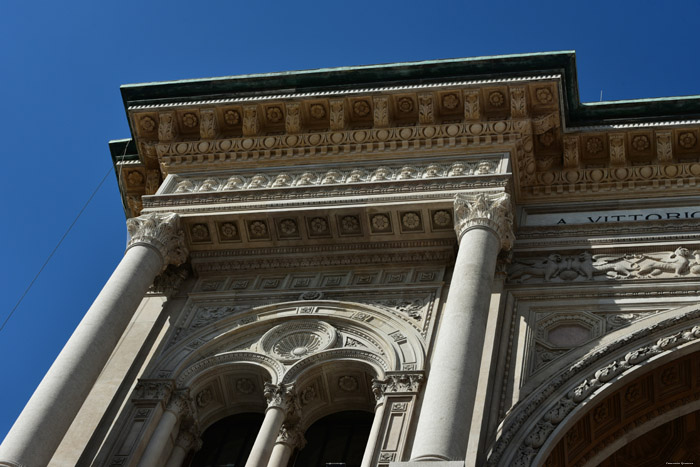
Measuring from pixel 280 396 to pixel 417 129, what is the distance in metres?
5.89

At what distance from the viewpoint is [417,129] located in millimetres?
19016

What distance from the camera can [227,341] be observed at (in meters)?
16.8

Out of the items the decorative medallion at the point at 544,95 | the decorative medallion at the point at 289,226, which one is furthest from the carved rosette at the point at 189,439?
the decorative medallion at the point at 544,95

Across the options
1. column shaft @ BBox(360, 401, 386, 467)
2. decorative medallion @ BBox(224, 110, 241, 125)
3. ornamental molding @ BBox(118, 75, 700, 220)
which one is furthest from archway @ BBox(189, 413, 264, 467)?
decorative medallion @ BBox(224, 110, 241, 125)

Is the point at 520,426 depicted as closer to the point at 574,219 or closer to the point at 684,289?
the point at 684,289

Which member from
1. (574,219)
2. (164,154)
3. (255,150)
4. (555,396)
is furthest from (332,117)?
(555,396)

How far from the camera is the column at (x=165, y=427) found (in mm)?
14797

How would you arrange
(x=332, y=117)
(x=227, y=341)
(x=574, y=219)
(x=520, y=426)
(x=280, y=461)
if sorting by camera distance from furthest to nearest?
(x=332, y=117)
(x=574, y=219)
(x=227, y=341)
(x=280, y=461)
(x=520, y=426)

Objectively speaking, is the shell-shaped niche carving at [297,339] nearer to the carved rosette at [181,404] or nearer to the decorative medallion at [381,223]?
the carved rosette at [181,404]

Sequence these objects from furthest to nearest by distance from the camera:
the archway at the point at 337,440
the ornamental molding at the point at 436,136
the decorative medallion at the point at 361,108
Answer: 1. the decorative medallion at the point at 361,108
2. the ornamental molding at the point at 436,136
3. the archway at the point at 337,440

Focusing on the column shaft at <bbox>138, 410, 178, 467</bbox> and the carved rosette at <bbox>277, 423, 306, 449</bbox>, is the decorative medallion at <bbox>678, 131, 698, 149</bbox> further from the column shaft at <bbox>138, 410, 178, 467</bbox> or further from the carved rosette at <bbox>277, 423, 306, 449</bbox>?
the column shaft at <bbox>138, 410, 178, 467</bbox>

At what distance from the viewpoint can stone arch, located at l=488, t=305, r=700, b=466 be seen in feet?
43.8

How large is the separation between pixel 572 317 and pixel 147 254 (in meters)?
6.55

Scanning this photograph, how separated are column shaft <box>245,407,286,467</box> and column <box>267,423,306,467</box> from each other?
0.41 ft
